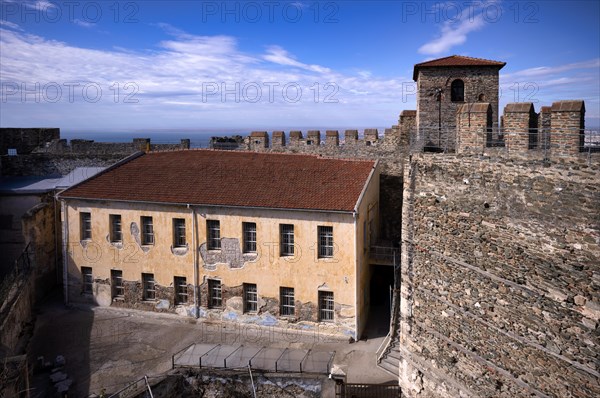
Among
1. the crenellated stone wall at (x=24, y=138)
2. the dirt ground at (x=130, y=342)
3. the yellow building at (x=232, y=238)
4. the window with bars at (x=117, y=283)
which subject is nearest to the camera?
the dirt ground at (x=130, y=342)

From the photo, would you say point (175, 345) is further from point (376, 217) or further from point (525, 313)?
point (525, 313)

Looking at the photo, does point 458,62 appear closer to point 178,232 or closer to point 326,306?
point 326,306

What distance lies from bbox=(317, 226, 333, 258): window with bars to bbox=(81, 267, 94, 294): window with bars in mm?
10738

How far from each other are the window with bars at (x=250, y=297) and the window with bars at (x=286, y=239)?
1980mm

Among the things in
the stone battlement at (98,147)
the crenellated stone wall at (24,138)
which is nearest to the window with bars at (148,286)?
the stone battlement at (98,147)

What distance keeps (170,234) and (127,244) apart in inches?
86.1

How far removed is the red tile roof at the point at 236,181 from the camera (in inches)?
789

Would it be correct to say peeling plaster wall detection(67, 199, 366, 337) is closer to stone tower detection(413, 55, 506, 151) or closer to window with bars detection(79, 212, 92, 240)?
window with bars detection(79, 212, 92, 240)

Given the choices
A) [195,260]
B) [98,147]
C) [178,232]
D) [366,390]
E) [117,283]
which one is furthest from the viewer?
[98,147]

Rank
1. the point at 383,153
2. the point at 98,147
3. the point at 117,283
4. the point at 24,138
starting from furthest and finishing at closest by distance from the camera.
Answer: the point at 24,138 → the point at 98,147 → the point at 383,153 → the point at 117,283

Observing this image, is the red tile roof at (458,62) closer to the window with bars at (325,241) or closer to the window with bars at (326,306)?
the window with bars at (325,241)

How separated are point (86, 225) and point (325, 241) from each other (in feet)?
36.7

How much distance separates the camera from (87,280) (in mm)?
22797

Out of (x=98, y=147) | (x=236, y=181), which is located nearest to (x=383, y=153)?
(x=236, y=181)
